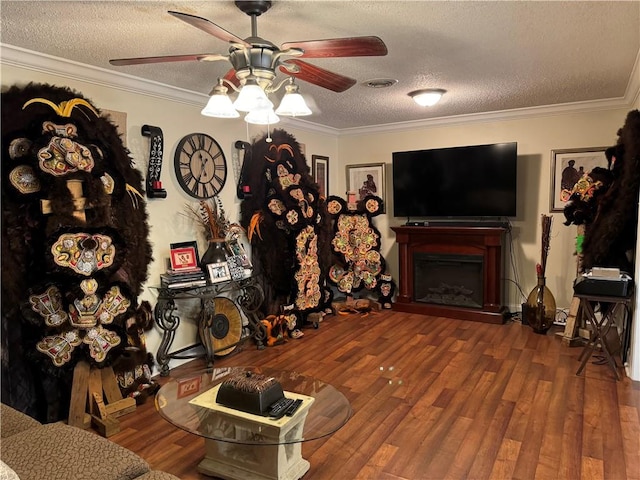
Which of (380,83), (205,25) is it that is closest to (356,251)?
(380,83)

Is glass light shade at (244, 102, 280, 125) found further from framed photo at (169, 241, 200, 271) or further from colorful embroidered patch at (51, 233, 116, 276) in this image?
framed photo at (169, 241, 200, 271)

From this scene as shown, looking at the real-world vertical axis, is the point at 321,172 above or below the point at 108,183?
above

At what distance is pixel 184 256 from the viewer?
3.58m

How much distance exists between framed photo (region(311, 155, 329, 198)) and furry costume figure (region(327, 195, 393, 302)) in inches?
11.8

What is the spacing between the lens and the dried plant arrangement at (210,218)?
377cm

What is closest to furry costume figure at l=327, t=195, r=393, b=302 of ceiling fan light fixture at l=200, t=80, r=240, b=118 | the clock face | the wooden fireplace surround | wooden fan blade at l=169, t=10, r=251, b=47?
the wooden fireplace surround

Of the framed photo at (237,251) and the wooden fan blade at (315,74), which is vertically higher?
the wooden fan blade at (315,74)

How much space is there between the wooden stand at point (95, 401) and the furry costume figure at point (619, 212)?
3752 mm

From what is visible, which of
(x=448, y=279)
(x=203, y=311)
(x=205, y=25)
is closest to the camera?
(x=205, y=25)

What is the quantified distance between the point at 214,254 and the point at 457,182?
286 centimetres

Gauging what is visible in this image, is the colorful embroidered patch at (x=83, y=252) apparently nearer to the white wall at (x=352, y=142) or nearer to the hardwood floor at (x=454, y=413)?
the white wall at (x=352, y=142)


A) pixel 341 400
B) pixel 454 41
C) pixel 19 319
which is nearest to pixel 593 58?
pixel 454 41

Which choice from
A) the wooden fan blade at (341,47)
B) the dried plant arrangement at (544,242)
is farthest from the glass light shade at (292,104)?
the dried plant arrangement at (544,242)

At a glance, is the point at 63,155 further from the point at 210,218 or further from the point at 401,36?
the point at 401,36
